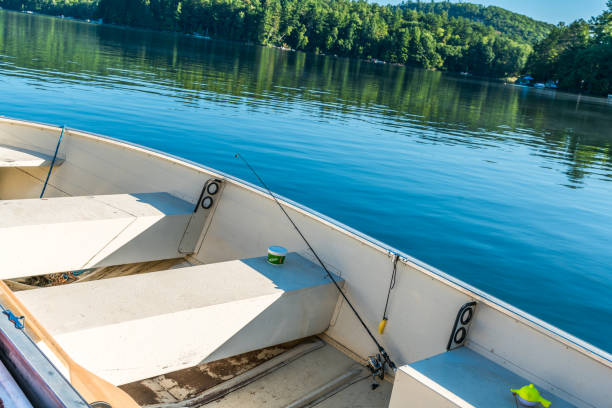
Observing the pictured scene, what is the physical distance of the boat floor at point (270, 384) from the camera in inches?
141

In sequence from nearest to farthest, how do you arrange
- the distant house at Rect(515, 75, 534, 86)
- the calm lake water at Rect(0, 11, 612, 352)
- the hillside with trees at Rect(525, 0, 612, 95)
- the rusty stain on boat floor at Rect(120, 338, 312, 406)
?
the rusty stain on boat floor at Rect(120, 338, 312, 406) → the calm lake water at Rect(0, 11, 612, 352) → the hillside with trees at Rect(525, 0, 612, 95) → the distant house at Rect(515, 75, 534, 86)

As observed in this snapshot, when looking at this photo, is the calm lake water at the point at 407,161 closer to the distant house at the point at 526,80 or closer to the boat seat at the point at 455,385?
the boat seat at the point at 455,385

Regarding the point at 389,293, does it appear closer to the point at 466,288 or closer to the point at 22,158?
the point at 466,288

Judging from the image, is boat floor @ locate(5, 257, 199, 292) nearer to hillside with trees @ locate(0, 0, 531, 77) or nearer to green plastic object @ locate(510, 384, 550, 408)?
green plastic object @ locate(510, 384, 550, 408)

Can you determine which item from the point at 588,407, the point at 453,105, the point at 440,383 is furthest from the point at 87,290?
the point at 453,105

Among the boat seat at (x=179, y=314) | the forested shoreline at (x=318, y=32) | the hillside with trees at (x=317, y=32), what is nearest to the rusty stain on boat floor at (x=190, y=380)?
the boat seat at (x=179, y=314)

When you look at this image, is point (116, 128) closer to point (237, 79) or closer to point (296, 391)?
point (296, 391)

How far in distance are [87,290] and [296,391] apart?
154 centimetres

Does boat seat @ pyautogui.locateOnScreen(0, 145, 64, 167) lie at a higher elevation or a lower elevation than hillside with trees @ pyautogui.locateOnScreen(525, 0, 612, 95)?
lower

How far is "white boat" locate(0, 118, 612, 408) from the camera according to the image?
9.99 feet

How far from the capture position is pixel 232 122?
66.4 ft

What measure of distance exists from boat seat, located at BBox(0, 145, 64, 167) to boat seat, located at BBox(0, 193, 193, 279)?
4.93ft

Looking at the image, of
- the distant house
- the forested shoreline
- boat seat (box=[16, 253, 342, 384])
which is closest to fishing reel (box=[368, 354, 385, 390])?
boat seat (box=[16, 253, 342, 384])

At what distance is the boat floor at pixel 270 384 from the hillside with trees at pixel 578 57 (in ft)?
323
